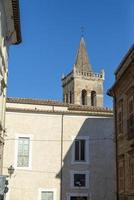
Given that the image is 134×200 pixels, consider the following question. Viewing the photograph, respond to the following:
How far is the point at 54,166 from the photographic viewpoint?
3222cm

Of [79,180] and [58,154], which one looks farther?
[58,154]

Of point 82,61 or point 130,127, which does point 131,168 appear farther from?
point 82,61

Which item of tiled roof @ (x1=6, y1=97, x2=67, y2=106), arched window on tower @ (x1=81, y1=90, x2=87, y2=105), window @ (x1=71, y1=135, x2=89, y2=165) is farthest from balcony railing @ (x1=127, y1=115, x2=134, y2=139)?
arched window on tower @ (x1=81, y1=90, x2=87, y2=105)

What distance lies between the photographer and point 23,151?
104ft

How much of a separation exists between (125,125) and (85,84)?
61.4 m

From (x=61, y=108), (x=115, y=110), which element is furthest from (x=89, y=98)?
(x=115, y=110)

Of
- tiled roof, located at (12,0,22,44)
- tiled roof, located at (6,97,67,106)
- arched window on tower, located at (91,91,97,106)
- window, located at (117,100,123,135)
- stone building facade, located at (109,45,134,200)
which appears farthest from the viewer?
arched window on tower, located at (91,91,97,106)

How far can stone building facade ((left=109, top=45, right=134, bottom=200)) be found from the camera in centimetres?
2061

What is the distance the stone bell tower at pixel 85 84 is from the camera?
82.6 meters

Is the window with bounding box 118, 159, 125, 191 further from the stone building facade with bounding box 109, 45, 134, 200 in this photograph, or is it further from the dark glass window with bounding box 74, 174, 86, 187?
the dark glass window with bounding box 74, 174, 86, 187

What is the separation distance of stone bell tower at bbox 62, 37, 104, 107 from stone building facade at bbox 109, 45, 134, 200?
57.7 metres

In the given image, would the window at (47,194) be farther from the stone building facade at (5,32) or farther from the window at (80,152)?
the stone building facade at (5,32)

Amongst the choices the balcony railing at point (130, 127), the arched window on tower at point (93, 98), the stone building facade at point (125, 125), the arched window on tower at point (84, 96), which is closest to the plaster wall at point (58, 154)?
the stone building facade at point (125, 125)

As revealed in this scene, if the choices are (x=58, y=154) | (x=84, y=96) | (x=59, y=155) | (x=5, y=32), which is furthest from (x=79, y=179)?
(x=84, y=96)
